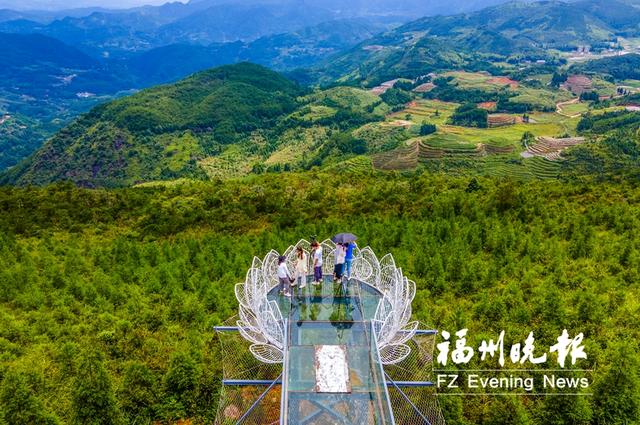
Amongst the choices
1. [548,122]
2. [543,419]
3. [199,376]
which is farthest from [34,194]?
[548,122]

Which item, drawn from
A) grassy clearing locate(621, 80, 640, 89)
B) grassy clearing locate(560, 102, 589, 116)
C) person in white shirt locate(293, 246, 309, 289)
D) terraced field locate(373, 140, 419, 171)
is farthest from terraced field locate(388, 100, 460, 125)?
person in white shirt locate(293, 246, 309, 289)

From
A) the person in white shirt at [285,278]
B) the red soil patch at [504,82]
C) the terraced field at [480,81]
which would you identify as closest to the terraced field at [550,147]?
the terraced field at [480,81]

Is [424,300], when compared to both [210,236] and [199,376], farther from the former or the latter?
[210,236]

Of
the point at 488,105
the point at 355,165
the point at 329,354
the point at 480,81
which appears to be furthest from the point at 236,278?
the point at 480,81

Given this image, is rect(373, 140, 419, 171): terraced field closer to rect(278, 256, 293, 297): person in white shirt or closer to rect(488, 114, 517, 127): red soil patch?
rect(488, 114, 517, 127): red soil patch

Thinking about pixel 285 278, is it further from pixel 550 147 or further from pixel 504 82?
pixel 504 82

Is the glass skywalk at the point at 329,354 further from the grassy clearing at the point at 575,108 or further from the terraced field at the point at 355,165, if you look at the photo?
the grassy clearing at the point at 575,108

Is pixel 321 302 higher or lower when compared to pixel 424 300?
higher
